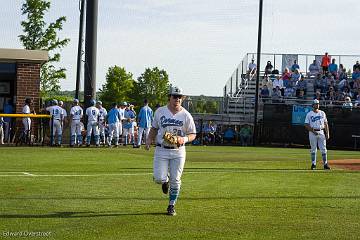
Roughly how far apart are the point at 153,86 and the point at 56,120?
159 feet

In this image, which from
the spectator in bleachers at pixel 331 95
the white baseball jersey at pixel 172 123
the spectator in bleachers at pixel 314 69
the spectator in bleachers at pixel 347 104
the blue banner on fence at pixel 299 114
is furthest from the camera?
the spectator in bleachers at pixel 314 69

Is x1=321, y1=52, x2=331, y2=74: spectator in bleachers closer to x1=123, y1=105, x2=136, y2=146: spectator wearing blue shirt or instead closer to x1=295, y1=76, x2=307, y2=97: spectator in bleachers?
x1=295, y1=76, x2=307, y2=97: spectator in bleachers

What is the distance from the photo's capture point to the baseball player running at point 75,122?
93.3 feet

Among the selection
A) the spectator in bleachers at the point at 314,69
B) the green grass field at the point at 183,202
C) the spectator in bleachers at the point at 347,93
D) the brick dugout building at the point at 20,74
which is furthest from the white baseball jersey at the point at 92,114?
the spectator in bleachers at the point at 314,69

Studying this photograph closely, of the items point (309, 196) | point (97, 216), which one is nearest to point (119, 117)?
point (309, 196)

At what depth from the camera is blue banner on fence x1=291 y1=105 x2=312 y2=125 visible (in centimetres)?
3619

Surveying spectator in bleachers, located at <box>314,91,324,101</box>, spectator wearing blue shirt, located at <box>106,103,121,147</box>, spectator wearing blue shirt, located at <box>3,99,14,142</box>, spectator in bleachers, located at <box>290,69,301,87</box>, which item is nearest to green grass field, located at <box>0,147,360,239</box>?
spectator wearing blue shirt, located at <box>3,99,14,142</box>

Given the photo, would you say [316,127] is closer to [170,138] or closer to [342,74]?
[170,138]

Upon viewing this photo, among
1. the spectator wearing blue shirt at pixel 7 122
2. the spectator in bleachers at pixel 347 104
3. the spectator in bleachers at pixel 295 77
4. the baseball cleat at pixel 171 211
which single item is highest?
the spectator in bleachers at pixel 295 77

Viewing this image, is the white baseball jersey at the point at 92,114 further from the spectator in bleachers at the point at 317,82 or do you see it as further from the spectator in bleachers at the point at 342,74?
the spectator in bleachers at the point at 342,74

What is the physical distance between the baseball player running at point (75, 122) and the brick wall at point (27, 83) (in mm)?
1762

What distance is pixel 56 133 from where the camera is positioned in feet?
94.3

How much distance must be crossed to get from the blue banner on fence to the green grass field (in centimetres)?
1668

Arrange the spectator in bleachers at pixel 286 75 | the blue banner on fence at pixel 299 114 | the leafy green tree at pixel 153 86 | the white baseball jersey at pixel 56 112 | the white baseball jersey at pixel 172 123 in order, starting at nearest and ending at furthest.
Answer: the white baseball jersey at pixel 172 123, the white baseball jersey at pixel 56 112, the blue banner on fence at pixel 299 114, the spectator in bleachers at pixel 286 75, the leafy green tree at pixel 153 86
